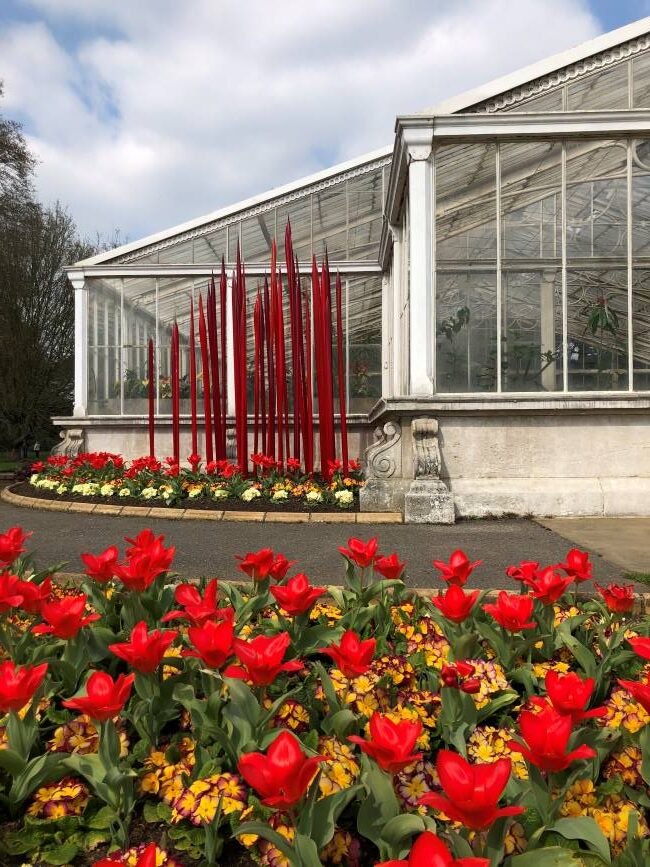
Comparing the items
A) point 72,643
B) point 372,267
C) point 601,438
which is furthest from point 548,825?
point 372,267

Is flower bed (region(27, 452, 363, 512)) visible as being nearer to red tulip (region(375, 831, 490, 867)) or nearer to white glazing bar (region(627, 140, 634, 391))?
white glazing bar (region(627, 140, 634, 391))

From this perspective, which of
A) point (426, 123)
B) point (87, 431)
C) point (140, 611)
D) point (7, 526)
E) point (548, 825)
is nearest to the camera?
point (548, 825)

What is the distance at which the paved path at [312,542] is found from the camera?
4312 mm

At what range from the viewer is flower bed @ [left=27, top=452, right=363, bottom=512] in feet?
24.9

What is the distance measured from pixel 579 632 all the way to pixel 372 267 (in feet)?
37.2

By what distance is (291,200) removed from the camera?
15062 mm

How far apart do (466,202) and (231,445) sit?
5.85 m

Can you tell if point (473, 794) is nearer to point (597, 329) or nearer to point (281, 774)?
point (281, 774)

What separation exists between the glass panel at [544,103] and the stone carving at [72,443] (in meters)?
9.31

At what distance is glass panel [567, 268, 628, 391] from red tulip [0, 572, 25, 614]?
261 inches

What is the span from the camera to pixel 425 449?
22.5ft

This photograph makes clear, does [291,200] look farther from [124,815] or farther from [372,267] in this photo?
[124,815]

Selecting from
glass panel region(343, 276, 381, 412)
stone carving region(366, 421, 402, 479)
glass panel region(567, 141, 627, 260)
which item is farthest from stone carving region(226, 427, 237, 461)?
glass panel region(567, 141, 627, 260)

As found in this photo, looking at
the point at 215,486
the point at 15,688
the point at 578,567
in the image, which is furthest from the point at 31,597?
the point at 215,486
